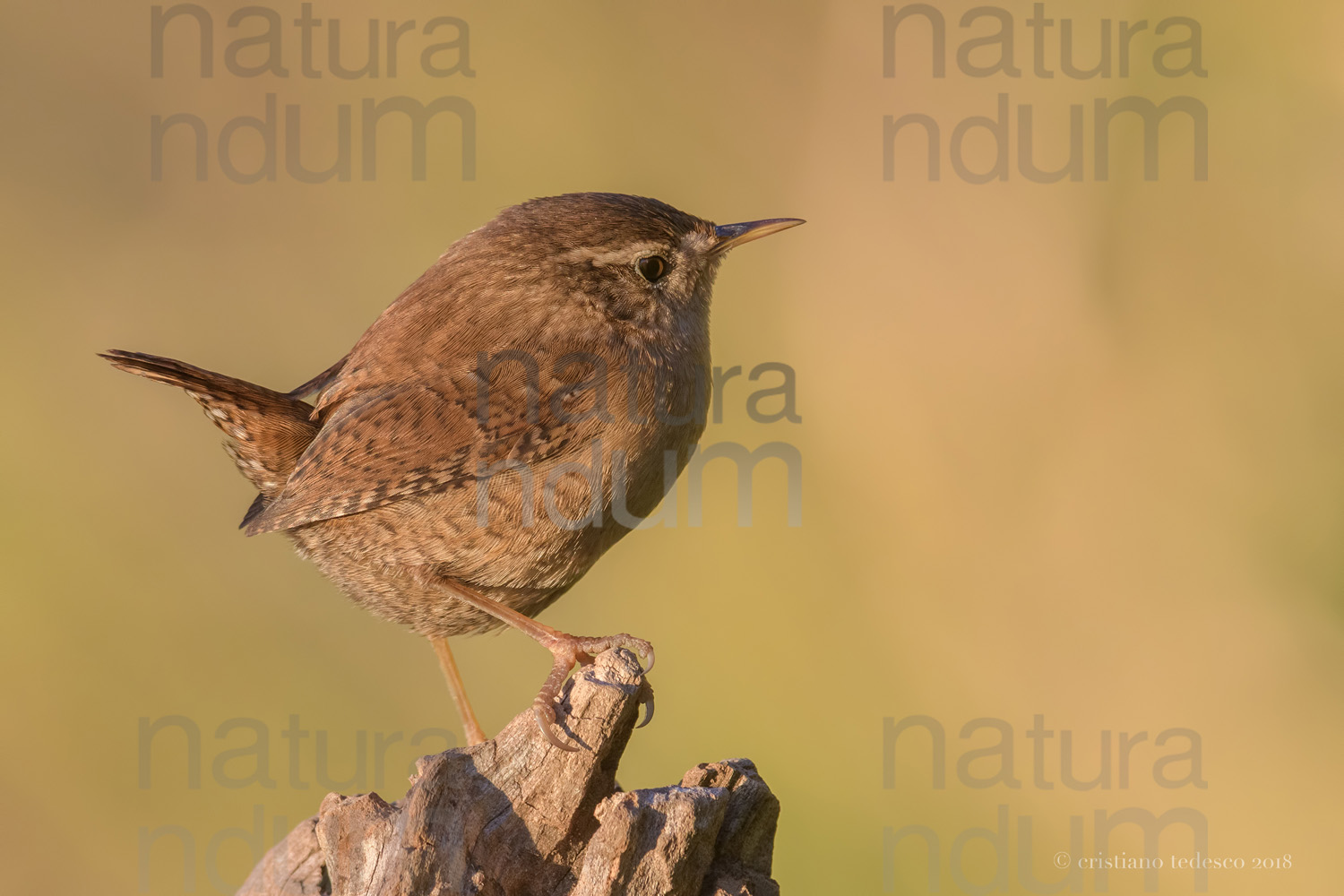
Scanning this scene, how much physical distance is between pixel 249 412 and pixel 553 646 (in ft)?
3.76

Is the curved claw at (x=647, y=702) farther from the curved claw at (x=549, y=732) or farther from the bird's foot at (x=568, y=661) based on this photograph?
the curved claw at (x=549, y=732)

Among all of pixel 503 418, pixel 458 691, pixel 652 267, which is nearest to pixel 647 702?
pixel 503 418

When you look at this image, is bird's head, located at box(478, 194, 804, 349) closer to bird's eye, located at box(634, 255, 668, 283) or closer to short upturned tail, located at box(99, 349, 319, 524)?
bird's eye, located at box(634, 255, 668, 283)

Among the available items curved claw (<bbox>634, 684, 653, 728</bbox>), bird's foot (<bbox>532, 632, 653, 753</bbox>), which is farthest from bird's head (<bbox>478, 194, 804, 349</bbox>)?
curved claw (<bbox>634, 684, 653, 728</bbox>)

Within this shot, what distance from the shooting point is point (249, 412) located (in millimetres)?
3156

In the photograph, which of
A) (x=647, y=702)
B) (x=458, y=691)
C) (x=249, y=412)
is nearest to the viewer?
(x=647, y=702)

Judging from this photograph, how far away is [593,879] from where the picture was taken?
239 cm

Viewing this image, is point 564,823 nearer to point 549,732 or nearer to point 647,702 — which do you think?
point 549,732

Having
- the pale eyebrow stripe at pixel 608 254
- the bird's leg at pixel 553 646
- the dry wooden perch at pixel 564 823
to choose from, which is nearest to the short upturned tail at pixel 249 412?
the bird's leg at pixel 553 646

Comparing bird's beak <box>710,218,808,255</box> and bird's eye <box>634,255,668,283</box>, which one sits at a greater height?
bird's beak <box>710,218,808,255</box>

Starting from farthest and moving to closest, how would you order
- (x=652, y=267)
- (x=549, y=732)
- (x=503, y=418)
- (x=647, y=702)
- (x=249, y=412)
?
1. (x=652, y=267)
2. (x=249, y=412)
3. (x=503, y=418)
4. (x=647, y=702)
5. (x=549, y=732)

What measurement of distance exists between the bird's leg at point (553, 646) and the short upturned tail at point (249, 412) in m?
0.64

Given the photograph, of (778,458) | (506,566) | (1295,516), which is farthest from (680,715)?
(1295,516)

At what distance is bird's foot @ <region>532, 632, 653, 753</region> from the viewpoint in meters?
2.53
